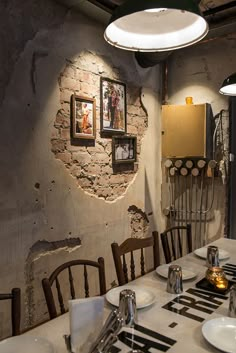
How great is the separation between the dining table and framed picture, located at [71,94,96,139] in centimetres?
143

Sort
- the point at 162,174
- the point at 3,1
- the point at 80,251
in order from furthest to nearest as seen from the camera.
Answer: the point at 162,174 → the point at 80,251 → the point at 3,1

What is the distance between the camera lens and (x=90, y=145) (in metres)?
2.83

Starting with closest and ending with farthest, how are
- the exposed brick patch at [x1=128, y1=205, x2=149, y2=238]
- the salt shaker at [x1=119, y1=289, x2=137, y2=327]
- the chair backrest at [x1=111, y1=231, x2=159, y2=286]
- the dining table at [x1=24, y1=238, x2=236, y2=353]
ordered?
the dining table at [x1=24, y1=238, x2=236, y2=353]
the salt shaker at [x1=119, y1=289, x2=137, y2=327]
the chair backrest at [x1=111, y1=231, x2=159, y2=286]
the exposed brick patch at [x1=128, y1=205, x2=149, y2=238]

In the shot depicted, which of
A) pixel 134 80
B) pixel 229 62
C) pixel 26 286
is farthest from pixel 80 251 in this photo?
pixel 229 62

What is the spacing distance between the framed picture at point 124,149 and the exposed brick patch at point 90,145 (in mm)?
60

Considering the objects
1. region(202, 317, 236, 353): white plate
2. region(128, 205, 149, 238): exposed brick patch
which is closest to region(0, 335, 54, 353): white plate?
region(202, 317, 236, 353): white plate

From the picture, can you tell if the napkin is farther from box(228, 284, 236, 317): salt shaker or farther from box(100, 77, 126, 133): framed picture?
box(100, 77, 126, 133): framed picture

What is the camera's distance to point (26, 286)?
2.32 metres

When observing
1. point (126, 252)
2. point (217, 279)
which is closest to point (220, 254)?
point (217, 279)

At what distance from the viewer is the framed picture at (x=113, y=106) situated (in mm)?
2926

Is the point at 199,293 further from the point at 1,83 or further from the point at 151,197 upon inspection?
the point at 151,197

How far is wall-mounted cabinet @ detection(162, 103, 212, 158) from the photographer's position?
324 centimetres

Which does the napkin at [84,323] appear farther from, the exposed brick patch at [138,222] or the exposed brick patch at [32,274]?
the exposed brick patch at [138,222]

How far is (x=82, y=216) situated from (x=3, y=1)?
1753 mm
